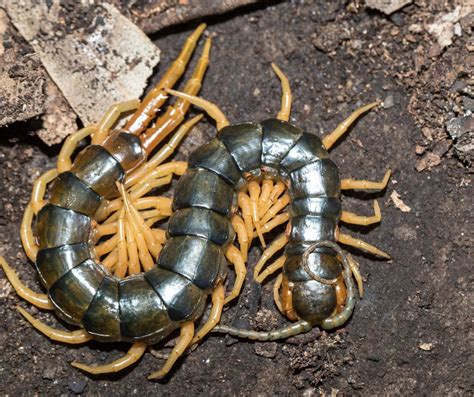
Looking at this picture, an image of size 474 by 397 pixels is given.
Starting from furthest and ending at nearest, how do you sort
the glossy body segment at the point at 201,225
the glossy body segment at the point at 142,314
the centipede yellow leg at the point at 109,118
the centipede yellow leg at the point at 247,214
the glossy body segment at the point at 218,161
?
the centipede yellow leg at the point at 109,118 → the centipede yellow leg at the point at 247,214 → the glossy body segment at the point at 218,161 → the glossy body segment at the point at 201,225 → the glossy body segment at the point at 142,314

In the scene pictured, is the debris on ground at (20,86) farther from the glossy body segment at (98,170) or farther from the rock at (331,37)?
the rock at (331,37)

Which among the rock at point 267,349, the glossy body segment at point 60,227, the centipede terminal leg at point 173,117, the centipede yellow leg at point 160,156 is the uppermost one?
the centipede terminal leg at point 173,117

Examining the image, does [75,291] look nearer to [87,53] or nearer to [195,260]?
[195,260]

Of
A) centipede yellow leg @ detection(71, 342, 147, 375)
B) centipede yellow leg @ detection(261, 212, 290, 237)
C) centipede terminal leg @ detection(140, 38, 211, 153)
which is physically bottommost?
centipede yellow leg @ detection(71, 342, 147, 375)

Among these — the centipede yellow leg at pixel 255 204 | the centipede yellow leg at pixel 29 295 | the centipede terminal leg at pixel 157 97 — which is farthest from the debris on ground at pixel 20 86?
the centipede yellow leg at pixel 255 204

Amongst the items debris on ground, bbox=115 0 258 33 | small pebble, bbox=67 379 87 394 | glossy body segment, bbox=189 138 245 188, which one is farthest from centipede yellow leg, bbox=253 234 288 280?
debris on ground, bbox=115 0 258 33

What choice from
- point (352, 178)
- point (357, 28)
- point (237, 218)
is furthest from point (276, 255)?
point (357, 28)

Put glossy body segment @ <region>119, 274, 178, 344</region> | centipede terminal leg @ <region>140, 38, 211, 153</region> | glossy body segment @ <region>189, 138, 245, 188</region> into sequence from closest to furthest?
glossy body segment @ <region>119, 274, 178, 344</region>, glossy body segment @ <region>189, 138, 245, 188</region>, centipede terminal leg @ <region>140, 38, 211, 153</region>

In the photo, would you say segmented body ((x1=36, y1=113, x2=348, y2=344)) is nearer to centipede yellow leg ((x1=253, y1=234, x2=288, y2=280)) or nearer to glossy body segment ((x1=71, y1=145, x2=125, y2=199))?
glossy body segment ((x1=71, y1=145, x2=125, y2=199))

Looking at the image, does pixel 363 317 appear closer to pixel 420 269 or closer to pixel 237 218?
pixel 420 269
